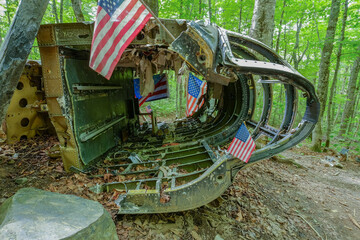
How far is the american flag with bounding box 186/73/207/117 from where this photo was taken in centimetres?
931

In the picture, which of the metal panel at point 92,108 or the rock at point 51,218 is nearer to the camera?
the rock at point 51,218

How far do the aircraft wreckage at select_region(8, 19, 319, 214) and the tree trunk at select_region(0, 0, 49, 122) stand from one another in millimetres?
603

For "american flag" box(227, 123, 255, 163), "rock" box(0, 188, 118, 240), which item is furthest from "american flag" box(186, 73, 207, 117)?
"rock" box(0, 188, 118, 240)

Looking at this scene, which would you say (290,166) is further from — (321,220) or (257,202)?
(257,202)

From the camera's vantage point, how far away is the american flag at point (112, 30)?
103 inches

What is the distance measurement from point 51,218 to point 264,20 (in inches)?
252

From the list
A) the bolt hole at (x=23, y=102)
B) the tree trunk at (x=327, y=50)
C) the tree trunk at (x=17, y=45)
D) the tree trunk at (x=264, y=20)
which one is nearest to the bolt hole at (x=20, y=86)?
the bolt hole at (x=23, y=102)

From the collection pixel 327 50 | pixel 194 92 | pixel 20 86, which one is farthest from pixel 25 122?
pixel 327 50

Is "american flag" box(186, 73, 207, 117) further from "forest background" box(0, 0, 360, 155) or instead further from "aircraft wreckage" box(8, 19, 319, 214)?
"forest background" box(0, 0, 360, 155)

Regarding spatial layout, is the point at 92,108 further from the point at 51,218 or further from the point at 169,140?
the point at 51,218

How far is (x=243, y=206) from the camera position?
12.2 feet

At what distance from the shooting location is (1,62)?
268 centimetres

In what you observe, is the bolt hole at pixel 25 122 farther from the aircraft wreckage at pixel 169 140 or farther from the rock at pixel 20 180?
the rock at pixel 20 180

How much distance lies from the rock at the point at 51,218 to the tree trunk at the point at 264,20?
19.2 ft
